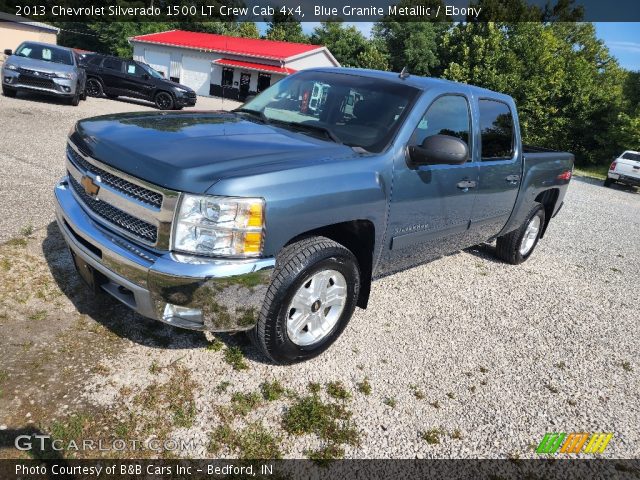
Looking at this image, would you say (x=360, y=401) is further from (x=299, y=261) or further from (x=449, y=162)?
(x=449, y=162)

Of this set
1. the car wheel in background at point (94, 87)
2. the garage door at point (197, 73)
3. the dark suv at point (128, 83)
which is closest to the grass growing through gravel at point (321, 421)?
the dark suv at point (128, 83)

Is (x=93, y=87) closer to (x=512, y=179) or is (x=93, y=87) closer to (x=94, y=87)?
(x=94, y=87)

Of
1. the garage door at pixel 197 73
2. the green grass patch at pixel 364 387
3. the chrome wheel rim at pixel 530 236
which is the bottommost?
the garage door at pixel 197 73

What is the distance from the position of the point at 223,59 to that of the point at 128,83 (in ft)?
67.4

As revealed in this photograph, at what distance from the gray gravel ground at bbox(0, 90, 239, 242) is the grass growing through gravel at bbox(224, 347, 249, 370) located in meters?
2.62

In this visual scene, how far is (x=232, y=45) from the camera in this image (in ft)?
123

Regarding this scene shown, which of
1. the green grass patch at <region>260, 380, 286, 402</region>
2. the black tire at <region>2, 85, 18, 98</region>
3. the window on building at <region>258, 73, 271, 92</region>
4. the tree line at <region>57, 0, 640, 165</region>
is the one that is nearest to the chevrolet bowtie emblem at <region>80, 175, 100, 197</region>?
the green grass patch at <region>260, 380, 286, 402</region>

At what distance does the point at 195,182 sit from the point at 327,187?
0.77 metres

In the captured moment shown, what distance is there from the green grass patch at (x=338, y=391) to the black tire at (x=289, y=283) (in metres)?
0.24

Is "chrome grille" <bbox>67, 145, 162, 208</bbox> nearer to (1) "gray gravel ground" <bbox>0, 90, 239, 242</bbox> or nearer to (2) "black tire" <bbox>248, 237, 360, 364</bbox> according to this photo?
(2) "black tire" <bbox>248, 237, 360, 364</bbox>

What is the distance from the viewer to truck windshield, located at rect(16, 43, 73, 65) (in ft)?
41.4

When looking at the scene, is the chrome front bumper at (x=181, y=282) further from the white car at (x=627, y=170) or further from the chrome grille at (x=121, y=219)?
the white car at (x=627, y=170)

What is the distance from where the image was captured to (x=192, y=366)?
2.92 m

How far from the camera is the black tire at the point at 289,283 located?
8.73ft
